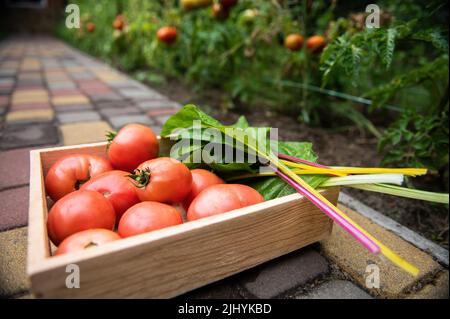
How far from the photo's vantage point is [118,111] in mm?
3072

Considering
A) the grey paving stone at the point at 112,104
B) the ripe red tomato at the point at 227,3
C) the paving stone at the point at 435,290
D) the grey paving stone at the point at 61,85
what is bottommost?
the paving stone at the point at 435,290

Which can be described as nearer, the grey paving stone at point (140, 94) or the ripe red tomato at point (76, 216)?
the ripe red tomato at point (76, 216)

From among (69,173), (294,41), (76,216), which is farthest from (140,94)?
(76,216)

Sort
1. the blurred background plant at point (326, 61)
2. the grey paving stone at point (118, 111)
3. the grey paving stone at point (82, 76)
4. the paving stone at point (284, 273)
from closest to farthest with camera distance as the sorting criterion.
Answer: the paving stone at point (284, 273) < the blurred background plant at point (326, 61) < the grey paving stone at point (118, 111) < the grey paving stone at point (82, 76)

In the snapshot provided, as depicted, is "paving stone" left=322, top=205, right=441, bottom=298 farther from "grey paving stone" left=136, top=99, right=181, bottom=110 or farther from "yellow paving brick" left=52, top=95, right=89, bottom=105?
"yellow paving brick" left=52, top=95, right=89, bottom=105

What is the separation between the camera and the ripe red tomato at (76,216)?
0.99m

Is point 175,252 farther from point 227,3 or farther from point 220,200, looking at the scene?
point 227,3

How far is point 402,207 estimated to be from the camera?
69.5 inches

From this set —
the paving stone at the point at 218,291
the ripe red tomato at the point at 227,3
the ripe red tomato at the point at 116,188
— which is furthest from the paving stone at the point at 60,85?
the paving stone at the point at 218,291

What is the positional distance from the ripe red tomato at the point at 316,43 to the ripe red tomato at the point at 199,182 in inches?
67.3

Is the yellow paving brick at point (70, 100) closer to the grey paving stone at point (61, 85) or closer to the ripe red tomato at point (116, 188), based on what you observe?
the grey paving stone at point (61, 85)
